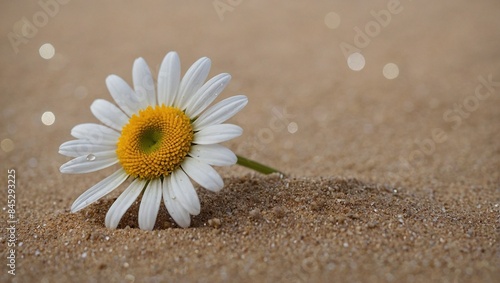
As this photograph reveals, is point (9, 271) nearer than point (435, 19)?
Yes

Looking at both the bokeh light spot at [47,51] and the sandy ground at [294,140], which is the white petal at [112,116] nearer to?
the sandy ground at [294,140]

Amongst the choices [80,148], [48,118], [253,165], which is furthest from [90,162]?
[48,118]

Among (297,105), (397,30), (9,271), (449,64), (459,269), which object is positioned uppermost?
(397,30)

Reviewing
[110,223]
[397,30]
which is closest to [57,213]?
[110,223]

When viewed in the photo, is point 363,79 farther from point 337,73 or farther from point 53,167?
point 53,167

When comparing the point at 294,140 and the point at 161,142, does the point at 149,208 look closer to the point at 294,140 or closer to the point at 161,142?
the point at 161,142

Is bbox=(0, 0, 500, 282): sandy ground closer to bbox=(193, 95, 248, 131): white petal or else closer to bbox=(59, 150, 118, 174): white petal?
bbox=(59, 150, 118, 174): white petal
